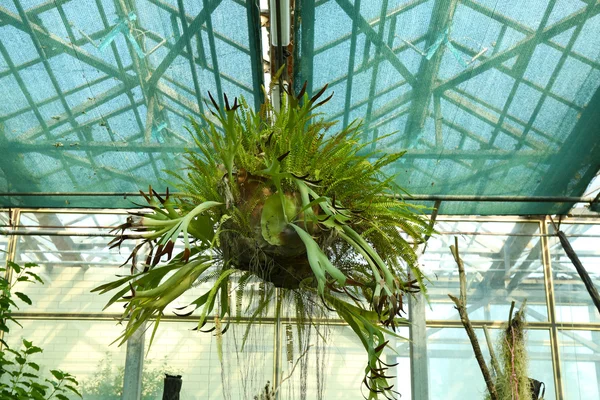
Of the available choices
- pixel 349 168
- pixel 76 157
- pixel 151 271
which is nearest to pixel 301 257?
pixel 349 168

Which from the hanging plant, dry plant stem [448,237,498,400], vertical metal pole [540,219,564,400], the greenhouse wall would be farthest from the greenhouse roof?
the hanging plant

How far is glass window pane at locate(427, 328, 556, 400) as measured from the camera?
5.71 meters

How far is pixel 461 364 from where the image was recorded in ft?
18.9

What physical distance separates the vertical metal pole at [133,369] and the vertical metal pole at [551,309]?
10.9 feet

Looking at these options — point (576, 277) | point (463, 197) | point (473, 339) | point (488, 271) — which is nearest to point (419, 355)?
point (488, 271)

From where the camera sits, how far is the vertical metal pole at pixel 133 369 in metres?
5.68

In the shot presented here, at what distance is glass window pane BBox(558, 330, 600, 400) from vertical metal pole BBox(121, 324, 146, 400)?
11.1 feet

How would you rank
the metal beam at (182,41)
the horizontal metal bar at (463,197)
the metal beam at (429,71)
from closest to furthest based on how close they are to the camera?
the metal beam at (429,71) → the metal beam at (182,41) → the horizontal metal bar at (463,197)

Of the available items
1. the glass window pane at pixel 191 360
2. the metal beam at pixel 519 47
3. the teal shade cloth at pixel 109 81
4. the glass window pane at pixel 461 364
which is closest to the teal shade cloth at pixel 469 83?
the metal beam at pixel 519 47

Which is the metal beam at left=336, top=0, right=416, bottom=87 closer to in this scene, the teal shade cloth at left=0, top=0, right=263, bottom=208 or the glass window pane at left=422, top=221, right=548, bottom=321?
the teal shade cloth at left=0, top=0, right=263, bottom=208

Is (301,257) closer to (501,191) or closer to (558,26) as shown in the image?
(558,26)

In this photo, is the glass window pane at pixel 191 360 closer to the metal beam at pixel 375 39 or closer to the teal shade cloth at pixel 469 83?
the teal shade cloth at pixel 469 83

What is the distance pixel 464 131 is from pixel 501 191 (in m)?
0.57

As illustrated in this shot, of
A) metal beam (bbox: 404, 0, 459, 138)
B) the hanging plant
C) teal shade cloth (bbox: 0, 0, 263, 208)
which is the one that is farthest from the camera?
teal shade cloth (bbox: 0, 0, 263, 208)
